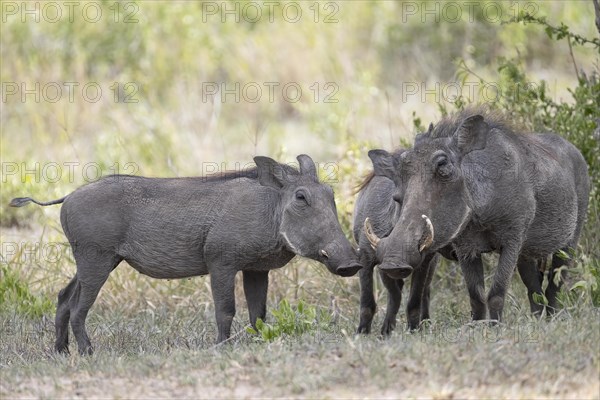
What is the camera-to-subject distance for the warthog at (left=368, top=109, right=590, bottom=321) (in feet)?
17.2

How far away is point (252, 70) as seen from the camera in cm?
1373

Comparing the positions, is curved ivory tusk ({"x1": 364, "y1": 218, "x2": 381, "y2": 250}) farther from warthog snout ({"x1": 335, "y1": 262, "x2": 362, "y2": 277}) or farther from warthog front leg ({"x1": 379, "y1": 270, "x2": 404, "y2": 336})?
warthog front leg ({"x1": 379, "y1": 270, "x2": 404, "y2": 336})

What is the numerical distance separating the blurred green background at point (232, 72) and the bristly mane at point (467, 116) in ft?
13.4

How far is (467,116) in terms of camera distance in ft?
18.8

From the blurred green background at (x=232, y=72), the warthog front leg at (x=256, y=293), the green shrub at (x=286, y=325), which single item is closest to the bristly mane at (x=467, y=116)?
the green shrub at (x=286, y=325)

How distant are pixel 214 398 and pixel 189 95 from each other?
842 centimetres

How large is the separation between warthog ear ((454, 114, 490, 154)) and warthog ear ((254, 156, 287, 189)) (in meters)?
0.98

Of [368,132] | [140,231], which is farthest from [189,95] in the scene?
[140,231]

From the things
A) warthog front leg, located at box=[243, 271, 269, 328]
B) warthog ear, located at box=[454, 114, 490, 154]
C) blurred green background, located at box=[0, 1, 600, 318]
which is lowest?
warthog front leg, located at box=[243, 271, 269, 328]

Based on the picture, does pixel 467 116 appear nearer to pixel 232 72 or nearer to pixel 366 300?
pixel 366 300

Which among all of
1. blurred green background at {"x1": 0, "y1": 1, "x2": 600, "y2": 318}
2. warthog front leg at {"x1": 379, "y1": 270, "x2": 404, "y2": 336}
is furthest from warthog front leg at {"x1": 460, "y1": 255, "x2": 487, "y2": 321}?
blurred green background at {"x1": 0, "y1": 1, "x2": 600, "y2": 318}

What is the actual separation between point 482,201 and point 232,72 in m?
8.52

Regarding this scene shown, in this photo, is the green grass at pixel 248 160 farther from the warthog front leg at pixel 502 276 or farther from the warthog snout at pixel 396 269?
the warthog snout at pixel 396 269

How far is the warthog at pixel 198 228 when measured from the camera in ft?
18.8
